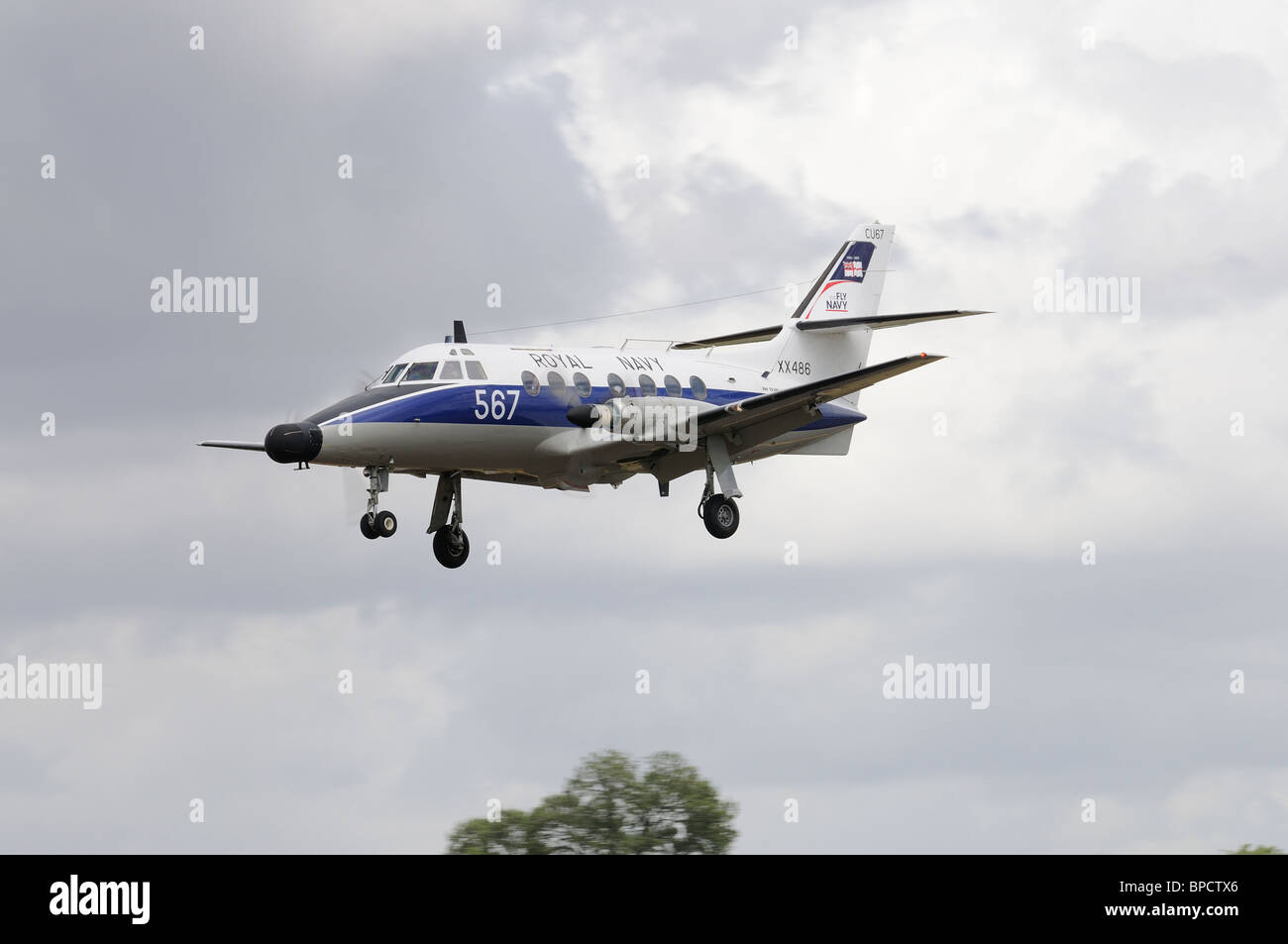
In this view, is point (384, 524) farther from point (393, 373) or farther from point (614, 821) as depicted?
point (614, 821)

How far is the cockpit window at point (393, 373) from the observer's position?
31.3 meters

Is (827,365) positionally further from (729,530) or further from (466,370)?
(466,370)

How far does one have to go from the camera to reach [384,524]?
31.0 metres

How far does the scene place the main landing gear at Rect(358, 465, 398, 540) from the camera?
3094 cm

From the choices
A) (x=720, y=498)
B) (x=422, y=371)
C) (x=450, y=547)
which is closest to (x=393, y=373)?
(x=422, y=371)

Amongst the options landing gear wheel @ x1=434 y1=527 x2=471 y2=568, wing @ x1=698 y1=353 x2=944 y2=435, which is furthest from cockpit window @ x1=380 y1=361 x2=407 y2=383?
wing @ x1=698 y1=353 x2=944 y2=435

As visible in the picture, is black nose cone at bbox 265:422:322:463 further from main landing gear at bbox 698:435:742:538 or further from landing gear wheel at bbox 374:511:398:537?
main landing gear at bbox 698:435:742:538

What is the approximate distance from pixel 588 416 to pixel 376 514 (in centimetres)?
415

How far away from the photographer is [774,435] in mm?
34875

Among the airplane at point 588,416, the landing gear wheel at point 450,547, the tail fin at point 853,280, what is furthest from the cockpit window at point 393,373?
the tail fin at point 853,280

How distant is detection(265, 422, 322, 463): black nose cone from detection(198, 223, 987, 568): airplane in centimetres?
2

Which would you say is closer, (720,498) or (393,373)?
(393,373)

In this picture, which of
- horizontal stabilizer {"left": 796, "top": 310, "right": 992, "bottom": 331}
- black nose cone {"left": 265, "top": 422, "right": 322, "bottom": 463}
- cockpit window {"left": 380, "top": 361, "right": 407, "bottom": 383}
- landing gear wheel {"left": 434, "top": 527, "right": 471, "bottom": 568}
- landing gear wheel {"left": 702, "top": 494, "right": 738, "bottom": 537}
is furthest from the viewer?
horizontal stabilizer {"left": 796, "top": 310, "right": 992, "bottom": 331}

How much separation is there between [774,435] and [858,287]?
18.8 ft
